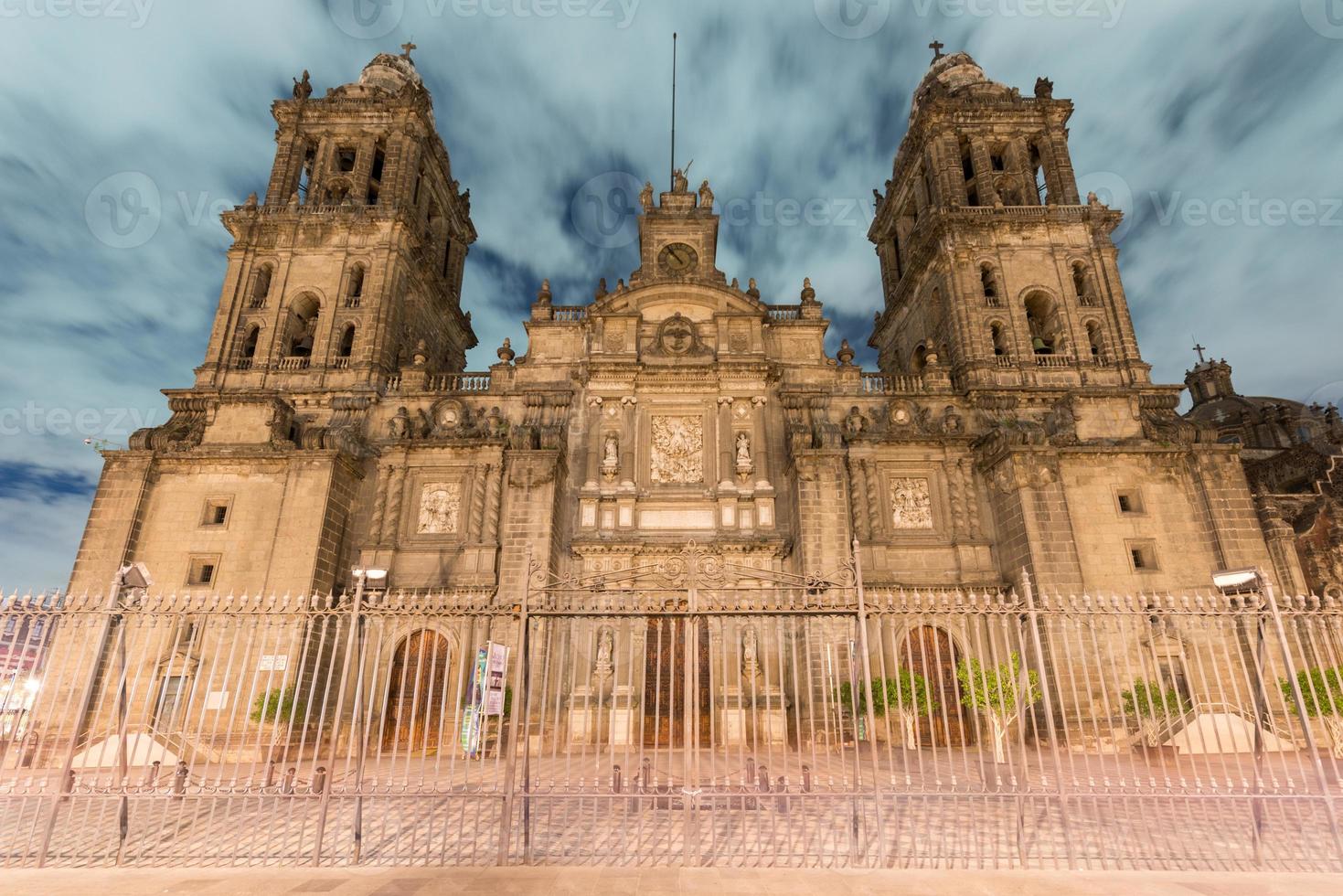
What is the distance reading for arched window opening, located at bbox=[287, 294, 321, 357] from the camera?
89.7ft

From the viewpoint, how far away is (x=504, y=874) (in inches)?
298

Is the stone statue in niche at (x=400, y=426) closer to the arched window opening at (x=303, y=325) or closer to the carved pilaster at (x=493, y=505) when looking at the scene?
the carved pilaster at (x=493, y=505)

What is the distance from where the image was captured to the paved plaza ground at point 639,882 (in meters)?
7.02

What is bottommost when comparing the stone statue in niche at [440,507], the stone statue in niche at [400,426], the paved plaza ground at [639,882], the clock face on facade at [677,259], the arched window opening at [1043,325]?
the paved plaza ground at [639,882]

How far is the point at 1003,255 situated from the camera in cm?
2800

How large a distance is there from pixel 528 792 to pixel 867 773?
9.46 metres

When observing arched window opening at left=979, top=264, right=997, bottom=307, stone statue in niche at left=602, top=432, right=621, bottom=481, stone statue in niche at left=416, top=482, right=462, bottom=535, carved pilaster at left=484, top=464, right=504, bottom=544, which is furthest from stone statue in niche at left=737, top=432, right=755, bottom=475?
arched window opening at left=979, top=264, right=997, bottom=307

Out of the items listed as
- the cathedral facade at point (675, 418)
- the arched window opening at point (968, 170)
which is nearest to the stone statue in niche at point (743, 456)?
the cathedral facade at point (675, 418)

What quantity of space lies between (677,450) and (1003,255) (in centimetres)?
1617

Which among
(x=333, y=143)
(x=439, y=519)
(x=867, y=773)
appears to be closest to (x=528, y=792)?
(x=867, y=773)

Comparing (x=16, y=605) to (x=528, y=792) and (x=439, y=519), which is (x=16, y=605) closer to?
(x=528, y=792)

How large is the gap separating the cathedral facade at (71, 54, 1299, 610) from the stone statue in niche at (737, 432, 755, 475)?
0.53ft

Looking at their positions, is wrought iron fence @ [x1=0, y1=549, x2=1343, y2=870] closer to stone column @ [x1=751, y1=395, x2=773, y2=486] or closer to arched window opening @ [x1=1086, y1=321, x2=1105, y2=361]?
stone column @ [x1=751, y1=395, x2=773, y2=486]

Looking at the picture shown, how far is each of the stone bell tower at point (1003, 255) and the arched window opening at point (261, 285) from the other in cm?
2666
